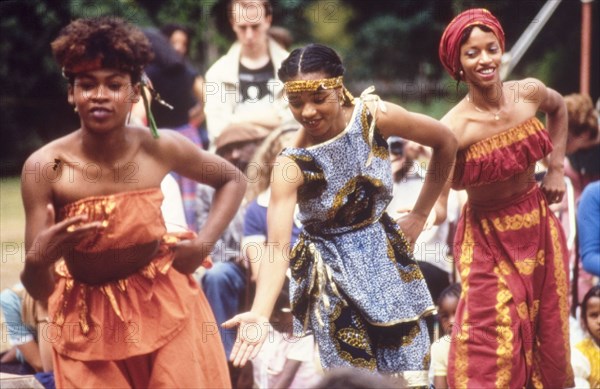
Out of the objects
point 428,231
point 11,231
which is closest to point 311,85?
point 428,231

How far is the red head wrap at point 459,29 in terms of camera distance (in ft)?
17.5

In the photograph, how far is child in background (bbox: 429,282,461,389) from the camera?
6.39 metres

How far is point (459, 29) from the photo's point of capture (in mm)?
5348

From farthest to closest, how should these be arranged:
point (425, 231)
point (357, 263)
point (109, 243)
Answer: point (425, 231)
point (357, 263)
point (109, 243)

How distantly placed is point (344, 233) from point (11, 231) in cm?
819

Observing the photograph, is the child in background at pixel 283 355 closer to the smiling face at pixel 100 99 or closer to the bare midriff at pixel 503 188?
the bare midriff at pixel 503 188

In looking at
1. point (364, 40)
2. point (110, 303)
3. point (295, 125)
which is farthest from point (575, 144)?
point (364, 40)

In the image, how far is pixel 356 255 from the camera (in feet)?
15.8

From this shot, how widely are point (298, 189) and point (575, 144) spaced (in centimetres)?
371

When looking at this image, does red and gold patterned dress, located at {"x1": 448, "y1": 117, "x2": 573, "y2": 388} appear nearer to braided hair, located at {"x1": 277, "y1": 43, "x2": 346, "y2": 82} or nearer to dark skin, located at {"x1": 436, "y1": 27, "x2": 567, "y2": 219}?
dark skin, located at {"x1": 436, "y1": 27, "x2": 567, "y2": 219}

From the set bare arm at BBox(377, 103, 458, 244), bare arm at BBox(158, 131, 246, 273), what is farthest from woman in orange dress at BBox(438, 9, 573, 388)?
bare arm at BBox(158, 131, 246, 273)

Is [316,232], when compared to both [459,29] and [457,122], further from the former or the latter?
[459,29]

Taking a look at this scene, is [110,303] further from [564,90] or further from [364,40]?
[364,40]

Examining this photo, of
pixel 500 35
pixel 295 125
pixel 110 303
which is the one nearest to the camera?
pixel 110 303
